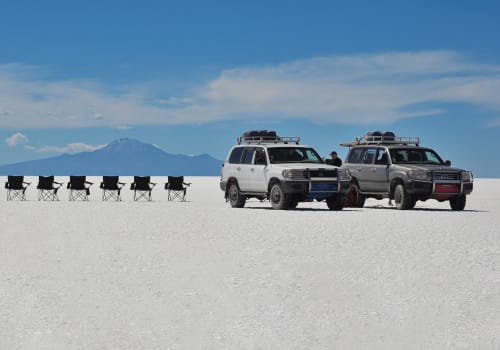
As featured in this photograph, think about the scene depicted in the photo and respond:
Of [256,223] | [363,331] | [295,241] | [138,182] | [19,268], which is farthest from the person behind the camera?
[138,182]

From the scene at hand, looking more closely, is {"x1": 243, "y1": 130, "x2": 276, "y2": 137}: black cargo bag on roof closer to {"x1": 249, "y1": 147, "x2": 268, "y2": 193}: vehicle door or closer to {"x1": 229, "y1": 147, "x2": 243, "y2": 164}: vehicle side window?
{"x1": 229, "y1": 147, "x2": 243, "y2": 164}: vehicle side window

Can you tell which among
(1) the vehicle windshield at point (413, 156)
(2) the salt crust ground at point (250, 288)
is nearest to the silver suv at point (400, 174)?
(1) the vehicle windshield at point (413, 156)

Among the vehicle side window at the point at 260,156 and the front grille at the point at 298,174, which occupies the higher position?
the vehicle side window at the point at 260,156

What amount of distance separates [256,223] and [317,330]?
10.0m

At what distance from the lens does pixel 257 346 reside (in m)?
7.57

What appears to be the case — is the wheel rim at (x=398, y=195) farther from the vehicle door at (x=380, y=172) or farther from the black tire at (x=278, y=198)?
the black tire at (x=278, y=198)

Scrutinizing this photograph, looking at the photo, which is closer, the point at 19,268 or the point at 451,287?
the point at 451,287

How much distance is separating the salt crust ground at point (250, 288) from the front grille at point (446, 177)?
7239 mm

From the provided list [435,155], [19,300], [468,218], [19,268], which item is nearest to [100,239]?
[19,268]

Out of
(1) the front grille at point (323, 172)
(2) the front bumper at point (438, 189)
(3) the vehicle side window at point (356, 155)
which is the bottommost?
(2) the front bumper at point (438, 189)

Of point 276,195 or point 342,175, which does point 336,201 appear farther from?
point 276,195

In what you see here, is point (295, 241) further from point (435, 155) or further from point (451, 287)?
point (435, 155)

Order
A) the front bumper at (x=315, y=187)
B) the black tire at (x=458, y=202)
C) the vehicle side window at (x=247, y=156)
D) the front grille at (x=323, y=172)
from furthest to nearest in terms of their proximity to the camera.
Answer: the vehicle side window at (x=247, y=156), the black tire at (x=458, y=202), the front grille at (x=323, y=172), the front bumper at (x=315, y=187)

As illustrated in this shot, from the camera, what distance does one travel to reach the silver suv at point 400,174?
23.8 metres
